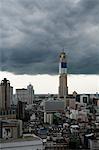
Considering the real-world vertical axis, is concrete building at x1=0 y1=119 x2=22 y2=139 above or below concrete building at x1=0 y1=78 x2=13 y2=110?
below

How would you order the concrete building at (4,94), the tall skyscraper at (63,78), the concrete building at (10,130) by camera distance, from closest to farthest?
the concrete building at (10,130) < the concrete building at (4,94) < the tall skyscraper at (63,78)

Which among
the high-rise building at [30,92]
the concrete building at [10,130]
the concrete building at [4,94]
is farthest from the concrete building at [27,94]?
the concrete building at [10,130]

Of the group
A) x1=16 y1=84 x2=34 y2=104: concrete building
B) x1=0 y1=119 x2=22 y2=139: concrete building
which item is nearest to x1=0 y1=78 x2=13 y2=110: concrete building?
x1=0 y1=119 x2=22 y2=139: concrete building

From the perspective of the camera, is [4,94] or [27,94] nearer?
[4,94]

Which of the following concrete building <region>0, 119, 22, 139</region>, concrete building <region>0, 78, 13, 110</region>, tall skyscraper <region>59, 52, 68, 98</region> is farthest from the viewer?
tall skyscraper <region>59, 52, 68, 98</region>

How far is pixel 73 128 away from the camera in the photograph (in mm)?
13789

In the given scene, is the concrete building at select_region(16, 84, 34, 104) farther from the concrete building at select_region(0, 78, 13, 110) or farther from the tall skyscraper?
the concrete building at select_region(0, 78, 13, 110)

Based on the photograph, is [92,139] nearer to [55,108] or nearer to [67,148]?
[67,148]

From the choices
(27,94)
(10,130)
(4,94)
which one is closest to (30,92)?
(27,94)

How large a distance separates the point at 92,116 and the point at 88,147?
8883mm

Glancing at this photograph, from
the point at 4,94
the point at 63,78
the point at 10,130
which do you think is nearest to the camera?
the point at 10,130

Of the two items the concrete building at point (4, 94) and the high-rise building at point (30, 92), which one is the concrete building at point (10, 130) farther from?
the high-rise building at point (30, 92)

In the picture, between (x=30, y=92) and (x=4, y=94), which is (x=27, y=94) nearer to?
(x=30, y=92)

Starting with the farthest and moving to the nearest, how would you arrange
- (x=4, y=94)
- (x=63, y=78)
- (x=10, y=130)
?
(x=63, y=78), (x=4, y=94), (x=10, y=130)
